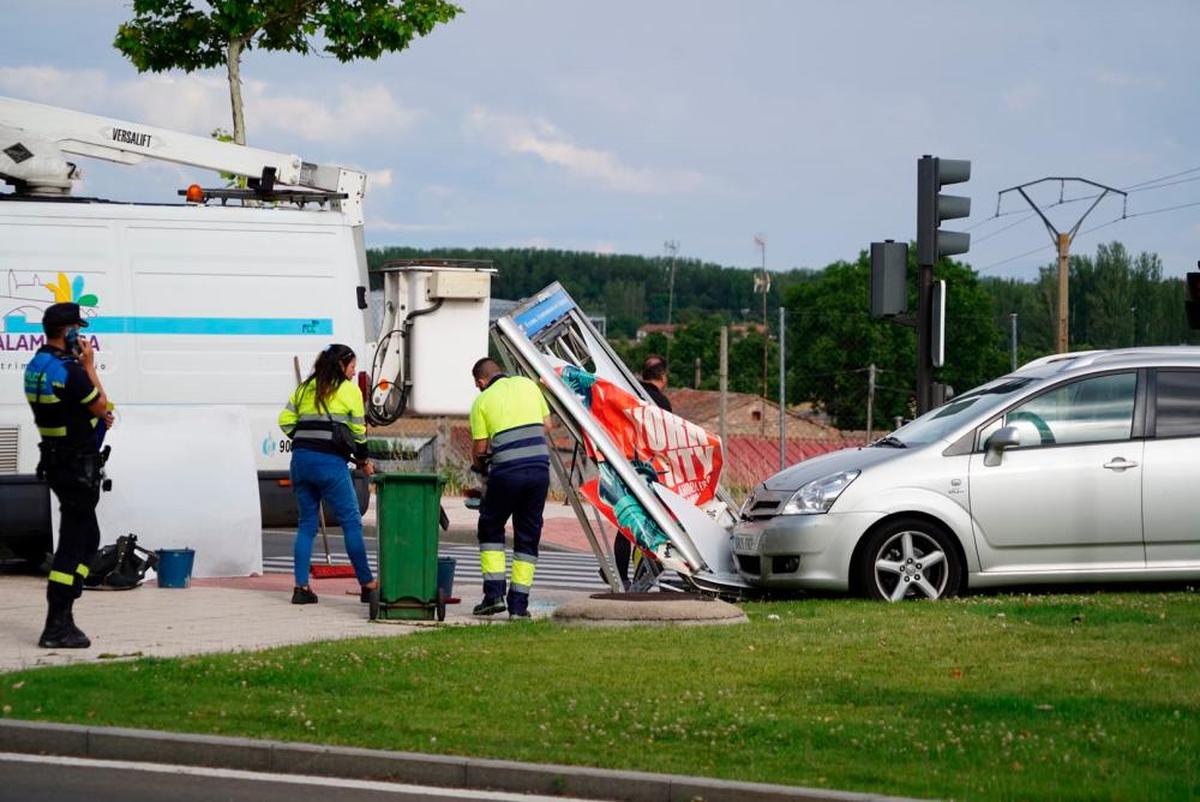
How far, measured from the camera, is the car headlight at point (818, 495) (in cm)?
1293

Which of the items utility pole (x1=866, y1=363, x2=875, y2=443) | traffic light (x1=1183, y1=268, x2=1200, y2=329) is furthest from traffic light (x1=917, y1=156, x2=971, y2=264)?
utility pole (x1=866, y1=363, x2=875, y2=443)

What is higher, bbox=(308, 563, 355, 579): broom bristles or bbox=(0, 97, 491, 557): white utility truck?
bbox=(0, 97, 491, 557): white utility truck

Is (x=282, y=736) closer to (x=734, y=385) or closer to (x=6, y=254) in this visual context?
(x=6, y=254)

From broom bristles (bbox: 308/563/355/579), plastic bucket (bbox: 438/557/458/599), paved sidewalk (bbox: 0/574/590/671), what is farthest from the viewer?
broom bristles (bbox: 308/563/355/579)

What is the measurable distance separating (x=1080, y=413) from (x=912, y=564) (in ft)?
5.11

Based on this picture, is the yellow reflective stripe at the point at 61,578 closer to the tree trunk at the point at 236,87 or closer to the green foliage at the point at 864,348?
the tree trunk at the point at 236,87

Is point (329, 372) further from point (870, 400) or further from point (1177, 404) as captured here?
point (870, 400)

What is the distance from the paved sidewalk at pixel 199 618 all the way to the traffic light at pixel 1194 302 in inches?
237

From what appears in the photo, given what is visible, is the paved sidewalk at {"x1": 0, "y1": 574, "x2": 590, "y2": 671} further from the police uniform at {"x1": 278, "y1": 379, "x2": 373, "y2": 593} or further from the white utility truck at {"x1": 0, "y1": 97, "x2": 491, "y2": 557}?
the white utility truck at {"x1": 0, "y1": 97, "x2": 491, "y2": 557}

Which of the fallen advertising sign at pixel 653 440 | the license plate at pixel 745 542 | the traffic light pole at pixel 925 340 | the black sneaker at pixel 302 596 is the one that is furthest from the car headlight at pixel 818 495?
the black sneaker at pixel 302 596

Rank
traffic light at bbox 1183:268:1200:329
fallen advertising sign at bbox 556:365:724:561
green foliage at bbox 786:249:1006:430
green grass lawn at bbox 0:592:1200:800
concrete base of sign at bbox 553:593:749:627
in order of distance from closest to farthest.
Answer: green grass lawn at bbox 0:592:1200:800 → concrete base of sign at bbox 553:593:749:627 → fallen advertising sign at bbox 556:365:724:561 → traffic light at bbox 1183:268:1200:329 → green foliage at bbox 786:249:1006:430

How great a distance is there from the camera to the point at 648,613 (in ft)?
37.9

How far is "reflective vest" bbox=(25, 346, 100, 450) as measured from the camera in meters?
11.0

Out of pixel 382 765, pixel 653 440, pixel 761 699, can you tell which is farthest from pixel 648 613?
pixel 382 765
